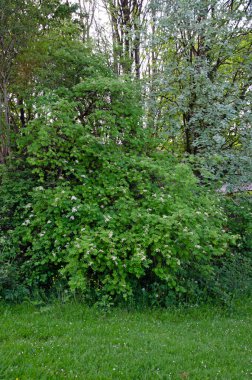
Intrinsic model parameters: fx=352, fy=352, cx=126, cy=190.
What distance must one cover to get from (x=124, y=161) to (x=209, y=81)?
369 cm

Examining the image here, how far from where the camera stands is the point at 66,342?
401cm

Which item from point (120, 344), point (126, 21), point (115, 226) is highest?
point (126, 21)

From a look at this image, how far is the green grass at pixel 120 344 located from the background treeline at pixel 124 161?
42 cm

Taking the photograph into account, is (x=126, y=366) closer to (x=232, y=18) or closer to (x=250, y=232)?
(x=250, y=232)

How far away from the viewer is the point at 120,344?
13.5ft

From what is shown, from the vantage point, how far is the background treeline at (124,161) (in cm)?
530

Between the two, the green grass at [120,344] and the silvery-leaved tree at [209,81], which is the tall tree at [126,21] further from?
the green grass at [120,344]

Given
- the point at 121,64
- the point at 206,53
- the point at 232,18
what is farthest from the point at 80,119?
the point at 232,18

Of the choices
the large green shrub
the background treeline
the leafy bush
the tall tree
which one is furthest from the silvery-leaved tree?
the leafy bush

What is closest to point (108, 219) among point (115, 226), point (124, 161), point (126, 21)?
point (115, 226)

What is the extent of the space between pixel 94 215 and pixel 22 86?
4.09 metres

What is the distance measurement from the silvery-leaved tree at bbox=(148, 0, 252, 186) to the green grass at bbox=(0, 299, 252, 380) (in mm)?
4283

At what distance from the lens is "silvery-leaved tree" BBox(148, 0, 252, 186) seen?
28.2 feet

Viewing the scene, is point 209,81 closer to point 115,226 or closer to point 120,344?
point 115,226
